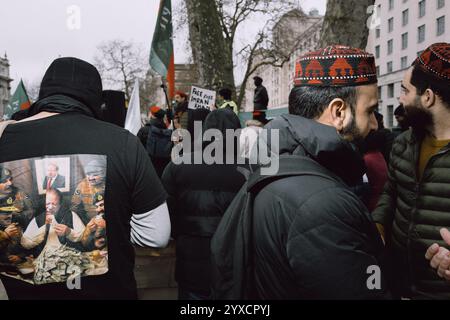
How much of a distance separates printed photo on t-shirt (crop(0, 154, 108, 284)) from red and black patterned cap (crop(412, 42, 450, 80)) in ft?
6.07

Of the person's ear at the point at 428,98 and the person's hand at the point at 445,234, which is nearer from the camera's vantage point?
the person's hand at the point at 445,234

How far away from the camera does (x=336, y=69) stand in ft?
4.99

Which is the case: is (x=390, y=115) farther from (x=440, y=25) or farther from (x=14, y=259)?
(x=14, y=259)

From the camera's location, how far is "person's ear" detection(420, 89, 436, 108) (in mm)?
2172

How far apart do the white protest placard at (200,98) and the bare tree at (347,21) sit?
7.61 feet

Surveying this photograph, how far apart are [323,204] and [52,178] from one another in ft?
3.95

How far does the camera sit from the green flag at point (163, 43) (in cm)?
646

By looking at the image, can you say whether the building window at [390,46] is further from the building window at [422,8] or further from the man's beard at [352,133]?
the man's beard at [352,133]

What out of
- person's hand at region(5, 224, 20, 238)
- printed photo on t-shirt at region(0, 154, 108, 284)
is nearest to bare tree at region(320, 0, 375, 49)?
printed photo on t-shirt at region(0, 154, 108, 284)

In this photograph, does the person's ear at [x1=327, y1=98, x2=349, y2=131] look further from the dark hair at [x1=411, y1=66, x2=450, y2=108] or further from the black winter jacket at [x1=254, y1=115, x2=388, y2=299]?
the dark hair at [x1=411, y1=66, x2=450, y2=108]

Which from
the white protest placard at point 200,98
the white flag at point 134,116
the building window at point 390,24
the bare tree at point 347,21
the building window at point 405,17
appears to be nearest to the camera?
the bare tree at point 347,21

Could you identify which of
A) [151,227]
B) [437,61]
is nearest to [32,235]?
[151,227]

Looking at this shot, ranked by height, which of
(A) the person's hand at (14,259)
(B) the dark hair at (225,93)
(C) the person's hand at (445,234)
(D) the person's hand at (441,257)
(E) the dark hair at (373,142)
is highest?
(B) the dark hair at (225,93)

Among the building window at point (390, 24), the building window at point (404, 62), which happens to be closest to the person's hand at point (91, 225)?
the building window at point (404, 62)
